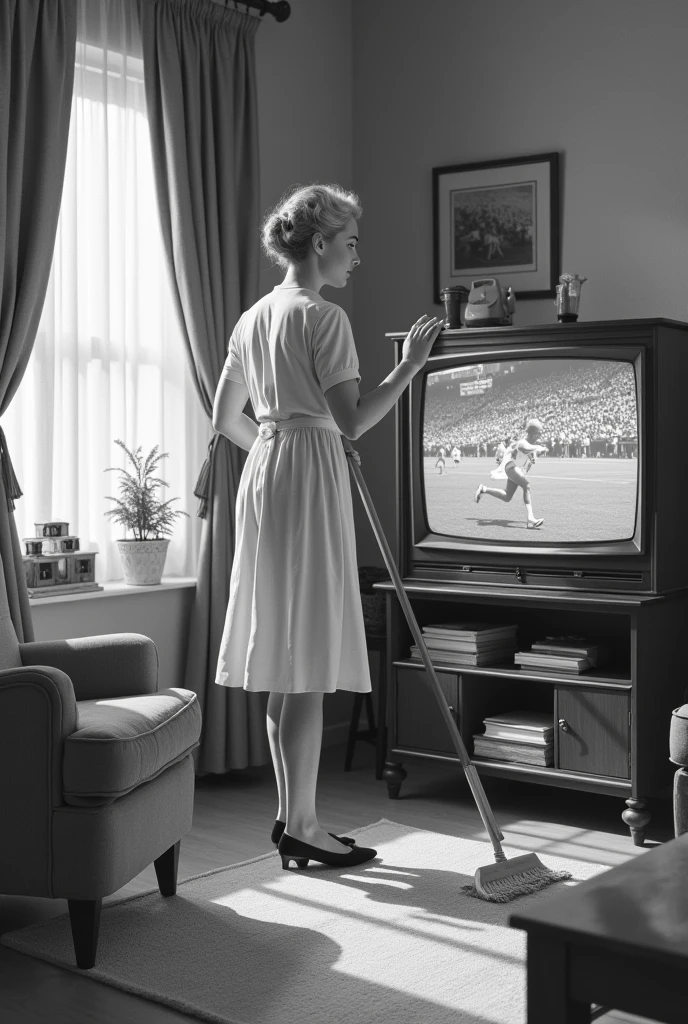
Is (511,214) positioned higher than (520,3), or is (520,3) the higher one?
(520,3)

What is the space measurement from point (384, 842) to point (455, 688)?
0.62 meters

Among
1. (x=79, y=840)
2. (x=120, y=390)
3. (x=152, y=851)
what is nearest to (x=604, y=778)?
(x=152, y=851)

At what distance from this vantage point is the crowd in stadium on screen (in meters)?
3.53

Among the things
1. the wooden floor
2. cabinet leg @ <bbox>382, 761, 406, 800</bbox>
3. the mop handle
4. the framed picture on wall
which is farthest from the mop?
the framed picture on wall

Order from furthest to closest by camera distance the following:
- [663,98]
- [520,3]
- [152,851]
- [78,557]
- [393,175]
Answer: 1. [393,175]
2. [520,3]
3. [663,98]
4. [78,557]
5. [152,851]

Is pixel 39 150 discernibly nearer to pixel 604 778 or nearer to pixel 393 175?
pixel 393 175

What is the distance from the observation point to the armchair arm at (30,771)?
8.20 ft

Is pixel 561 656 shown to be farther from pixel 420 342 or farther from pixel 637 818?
pixel 420 342

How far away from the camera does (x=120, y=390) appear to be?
400 centimetres

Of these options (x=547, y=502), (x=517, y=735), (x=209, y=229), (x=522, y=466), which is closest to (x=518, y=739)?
(x=517, y=735)

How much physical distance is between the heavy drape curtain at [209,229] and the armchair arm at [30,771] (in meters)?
1.52

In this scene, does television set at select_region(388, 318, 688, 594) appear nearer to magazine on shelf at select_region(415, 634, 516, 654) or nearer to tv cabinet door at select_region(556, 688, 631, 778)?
magazine on shelf at select_region(415, 634, 516, 654)

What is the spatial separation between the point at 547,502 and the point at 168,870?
158 centimetres

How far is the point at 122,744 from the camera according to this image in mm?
2506
